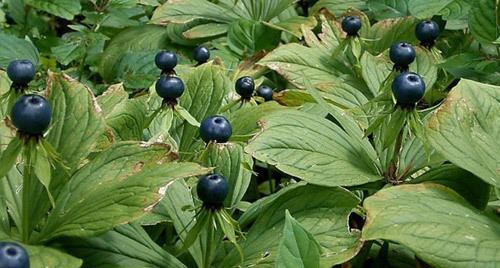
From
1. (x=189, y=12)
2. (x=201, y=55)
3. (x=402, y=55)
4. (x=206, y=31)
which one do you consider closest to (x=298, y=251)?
(x=402, y=55)

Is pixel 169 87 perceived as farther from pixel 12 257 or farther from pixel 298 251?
pixel 12 257

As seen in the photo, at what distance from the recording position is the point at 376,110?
233 centimetres

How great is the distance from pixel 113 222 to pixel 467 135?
842 mm

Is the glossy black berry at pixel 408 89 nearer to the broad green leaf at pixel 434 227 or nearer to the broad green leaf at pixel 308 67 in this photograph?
the broad green leaf at pixel 434 227

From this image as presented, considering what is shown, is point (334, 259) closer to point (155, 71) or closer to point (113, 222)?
point (113, 222)

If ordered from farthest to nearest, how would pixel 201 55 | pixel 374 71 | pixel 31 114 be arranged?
pixel 201 55
pixel 374 71
pixel 31 114

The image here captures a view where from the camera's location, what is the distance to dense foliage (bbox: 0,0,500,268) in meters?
1.54

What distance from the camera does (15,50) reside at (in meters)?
3.19

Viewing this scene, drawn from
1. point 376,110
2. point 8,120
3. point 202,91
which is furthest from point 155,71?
point 8,120

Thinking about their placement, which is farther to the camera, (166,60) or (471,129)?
(166,60)

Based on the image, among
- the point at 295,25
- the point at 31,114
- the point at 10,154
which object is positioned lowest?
the point at 295,25

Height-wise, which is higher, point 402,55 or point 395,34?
point 402,55

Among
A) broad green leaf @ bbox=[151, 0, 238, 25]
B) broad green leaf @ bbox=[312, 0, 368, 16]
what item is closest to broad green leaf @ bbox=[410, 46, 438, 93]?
broad green leaf @ bbox=[312, 0, 368, 16]

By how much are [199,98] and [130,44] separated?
1.36 meters
